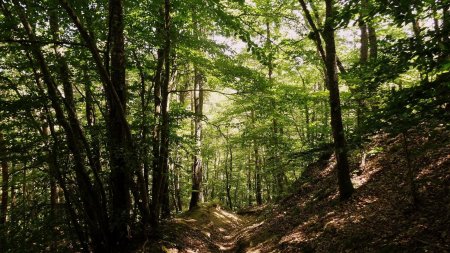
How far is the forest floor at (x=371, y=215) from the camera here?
5590 millimetres

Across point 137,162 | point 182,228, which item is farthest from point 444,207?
point 182,228

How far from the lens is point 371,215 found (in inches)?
284

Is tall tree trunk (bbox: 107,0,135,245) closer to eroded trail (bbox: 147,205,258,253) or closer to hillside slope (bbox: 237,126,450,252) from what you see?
eroded trail (bbox: 147,205,258,253)

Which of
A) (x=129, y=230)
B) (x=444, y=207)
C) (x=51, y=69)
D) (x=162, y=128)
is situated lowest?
(x=129, y=230)

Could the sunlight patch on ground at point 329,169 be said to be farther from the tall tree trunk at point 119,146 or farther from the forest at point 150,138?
the tall tree trunk at point 119,146

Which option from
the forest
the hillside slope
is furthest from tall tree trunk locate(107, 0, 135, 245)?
the hillside slope

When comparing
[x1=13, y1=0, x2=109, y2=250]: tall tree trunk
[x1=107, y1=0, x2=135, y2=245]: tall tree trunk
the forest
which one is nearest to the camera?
the forest

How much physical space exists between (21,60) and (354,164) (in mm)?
10833

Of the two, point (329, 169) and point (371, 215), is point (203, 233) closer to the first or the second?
point (329, 169)

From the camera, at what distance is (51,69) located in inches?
291

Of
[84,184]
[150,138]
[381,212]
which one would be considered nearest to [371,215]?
[381,212]

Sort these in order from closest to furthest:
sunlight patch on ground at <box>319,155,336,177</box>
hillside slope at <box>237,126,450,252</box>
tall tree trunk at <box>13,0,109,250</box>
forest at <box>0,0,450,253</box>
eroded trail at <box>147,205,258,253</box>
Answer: hillside slope at <box>237,126,450,252</box> → forest at <box>0,0,450,253</box> → tall tree trunk at <box>13,0,109,250</box> → eroded trail at <box>147,205,258,253</box> → sunlight patch on ground at <box>319,155,336,177</box>

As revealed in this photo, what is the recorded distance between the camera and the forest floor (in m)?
5.59

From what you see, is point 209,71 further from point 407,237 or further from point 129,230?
point 407,237
